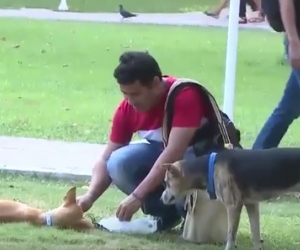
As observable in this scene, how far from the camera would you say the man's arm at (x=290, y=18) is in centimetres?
546

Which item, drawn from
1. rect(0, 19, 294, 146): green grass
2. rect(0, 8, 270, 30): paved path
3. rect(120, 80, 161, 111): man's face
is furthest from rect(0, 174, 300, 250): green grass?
rect(0, 8, 270, 30): paved path

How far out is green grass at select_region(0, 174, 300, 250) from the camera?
459 centimetres

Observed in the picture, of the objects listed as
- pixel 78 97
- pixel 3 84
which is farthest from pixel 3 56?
pixel 78 97

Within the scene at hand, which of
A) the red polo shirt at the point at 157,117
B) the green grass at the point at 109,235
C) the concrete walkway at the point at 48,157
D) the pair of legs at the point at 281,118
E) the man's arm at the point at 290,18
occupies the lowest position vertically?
the concrete walkway at the point at 48,157

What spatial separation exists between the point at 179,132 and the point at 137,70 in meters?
0.39

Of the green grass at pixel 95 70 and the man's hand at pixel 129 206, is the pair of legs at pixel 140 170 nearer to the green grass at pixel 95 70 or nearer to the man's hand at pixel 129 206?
the man's hand at pixel 129 206

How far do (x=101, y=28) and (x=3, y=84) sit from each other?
5.83 meters

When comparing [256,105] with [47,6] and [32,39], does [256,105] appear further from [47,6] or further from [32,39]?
[47,6]

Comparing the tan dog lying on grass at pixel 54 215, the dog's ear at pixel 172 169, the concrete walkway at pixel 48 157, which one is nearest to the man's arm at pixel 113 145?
the tan dog lying on grass at pixel 54 215

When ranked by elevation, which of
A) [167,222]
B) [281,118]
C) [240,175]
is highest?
[240,175]

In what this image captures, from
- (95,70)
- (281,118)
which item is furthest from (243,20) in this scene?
(281,118)

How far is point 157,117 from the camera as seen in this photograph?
4809 millimetres

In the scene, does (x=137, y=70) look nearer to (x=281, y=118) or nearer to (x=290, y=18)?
(x=290, y=18)

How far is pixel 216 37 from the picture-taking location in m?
16.0
